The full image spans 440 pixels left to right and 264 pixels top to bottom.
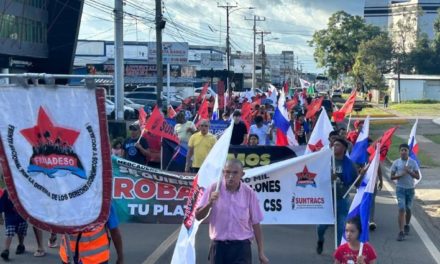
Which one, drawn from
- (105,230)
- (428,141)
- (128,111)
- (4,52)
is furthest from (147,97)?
(105,230)

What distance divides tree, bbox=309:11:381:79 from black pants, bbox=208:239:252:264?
94.9 metres

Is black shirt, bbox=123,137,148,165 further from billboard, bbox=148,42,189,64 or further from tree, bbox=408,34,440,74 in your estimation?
tree, bbox=408,34,440,74

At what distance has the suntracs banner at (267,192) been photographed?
350 inches

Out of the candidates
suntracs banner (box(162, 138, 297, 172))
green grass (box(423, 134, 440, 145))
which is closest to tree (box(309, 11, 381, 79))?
green grass (box(423, 134, 440, 145))

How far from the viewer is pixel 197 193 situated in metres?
6.11

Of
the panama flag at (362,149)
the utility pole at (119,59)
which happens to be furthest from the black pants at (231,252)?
the utility pole at (119,59)

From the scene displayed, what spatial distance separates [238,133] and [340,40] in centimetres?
8886

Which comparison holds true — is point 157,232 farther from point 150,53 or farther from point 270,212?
point 150,53

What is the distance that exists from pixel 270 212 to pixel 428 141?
73.1 feet

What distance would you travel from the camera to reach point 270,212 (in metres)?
9.02

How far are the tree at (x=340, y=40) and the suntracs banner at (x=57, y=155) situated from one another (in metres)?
96.3

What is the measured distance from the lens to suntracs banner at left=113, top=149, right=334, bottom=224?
8.89 metres

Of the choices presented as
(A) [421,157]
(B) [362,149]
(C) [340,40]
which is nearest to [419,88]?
(C) [340,40]

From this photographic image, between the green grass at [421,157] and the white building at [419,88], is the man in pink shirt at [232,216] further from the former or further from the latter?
the white building at [419,88]
